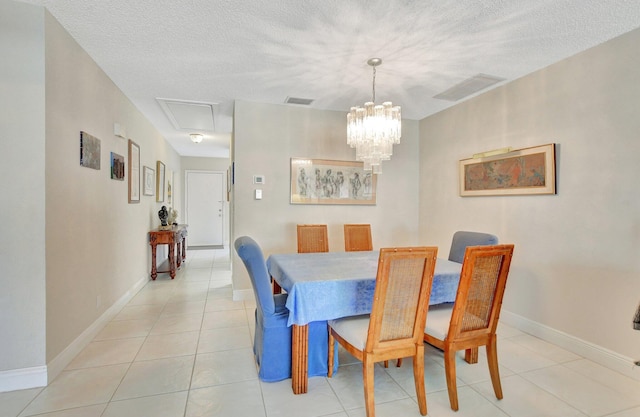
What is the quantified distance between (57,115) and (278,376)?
227 centimetres

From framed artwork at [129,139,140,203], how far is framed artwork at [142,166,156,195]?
0.30 meters

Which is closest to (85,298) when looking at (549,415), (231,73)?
(231,73)

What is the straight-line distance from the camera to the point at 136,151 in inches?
155

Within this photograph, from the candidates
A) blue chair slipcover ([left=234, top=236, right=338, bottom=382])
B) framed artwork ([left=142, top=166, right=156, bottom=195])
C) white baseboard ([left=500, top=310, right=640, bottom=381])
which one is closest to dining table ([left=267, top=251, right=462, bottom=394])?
blue chair slipcover ([left=234, top=236, right=338, bottom=382])

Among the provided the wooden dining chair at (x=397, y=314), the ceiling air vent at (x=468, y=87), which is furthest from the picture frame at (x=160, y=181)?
the wooden dining chair at (x=397, y=314)

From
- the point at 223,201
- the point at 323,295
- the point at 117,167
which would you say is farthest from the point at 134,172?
the point at 223,201

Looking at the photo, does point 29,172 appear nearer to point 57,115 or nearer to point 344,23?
point 57,115

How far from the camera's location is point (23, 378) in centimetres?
191

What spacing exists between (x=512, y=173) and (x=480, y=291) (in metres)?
1.76

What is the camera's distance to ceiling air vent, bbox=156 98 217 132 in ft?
12.3

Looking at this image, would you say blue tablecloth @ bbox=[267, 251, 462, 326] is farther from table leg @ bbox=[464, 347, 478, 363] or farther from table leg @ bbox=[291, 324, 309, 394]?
table leg @ bbox=[464, 347, 478, 363]

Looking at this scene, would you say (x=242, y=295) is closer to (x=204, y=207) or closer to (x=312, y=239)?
(x=312, y=239)

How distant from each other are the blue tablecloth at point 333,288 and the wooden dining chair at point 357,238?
1.00m

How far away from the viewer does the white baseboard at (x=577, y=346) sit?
2.14 meters
